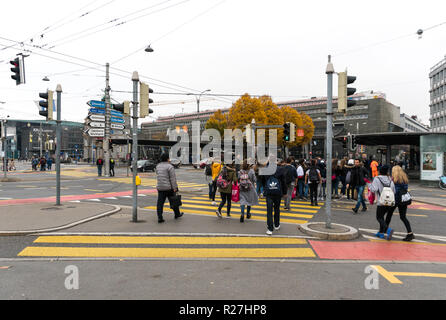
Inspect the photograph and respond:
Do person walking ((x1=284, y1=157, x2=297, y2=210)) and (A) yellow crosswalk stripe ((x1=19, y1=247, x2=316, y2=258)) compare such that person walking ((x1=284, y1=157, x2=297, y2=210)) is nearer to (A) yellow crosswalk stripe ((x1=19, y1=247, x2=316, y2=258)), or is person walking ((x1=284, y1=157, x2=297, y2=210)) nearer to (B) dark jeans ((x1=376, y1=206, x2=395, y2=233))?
(B) dark jeans ((x1=376, y1=206, x2=395, y2=233))

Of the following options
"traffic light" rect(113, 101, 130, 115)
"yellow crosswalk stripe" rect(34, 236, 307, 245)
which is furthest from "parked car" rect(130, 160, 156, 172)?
"yellow crosswalk stripe" rect(34, 236, 307, 245)

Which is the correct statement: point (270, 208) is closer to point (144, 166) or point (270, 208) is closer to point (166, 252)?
point (166, 252)

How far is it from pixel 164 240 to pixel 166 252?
34.6 inches

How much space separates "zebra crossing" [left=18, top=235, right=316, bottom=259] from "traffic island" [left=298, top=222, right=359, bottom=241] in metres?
0.48

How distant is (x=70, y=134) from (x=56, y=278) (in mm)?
140875

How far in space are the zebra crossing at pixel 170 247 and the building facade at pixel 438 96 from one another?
81.7 metres

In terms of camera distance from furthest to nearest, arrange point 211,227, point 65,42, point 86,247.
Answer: point 65,42 < point 211,227 < point 86,247

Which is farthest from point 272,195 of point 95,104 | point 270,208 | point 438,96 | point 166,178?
point 438,96

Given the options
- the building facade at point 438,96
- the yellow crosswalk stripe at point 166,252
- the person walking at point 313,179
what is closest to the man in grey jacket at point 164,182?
the yellow crosswalk stripe at point 166,252

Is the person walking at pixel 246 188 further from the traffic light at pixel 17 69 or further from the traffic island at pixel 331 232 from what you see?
the traffic light at pixel 17 69

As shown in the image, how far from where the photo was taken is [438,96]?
243ft
